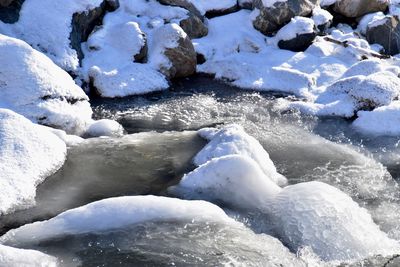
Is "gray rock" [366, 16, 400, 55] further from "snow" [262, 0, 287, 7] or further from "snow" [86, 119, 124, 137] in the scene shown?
"snow" [86, 119, 124, 137]

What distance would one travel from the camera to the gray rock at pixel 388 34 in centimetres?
1895

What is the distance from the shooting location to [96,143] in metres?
11.4

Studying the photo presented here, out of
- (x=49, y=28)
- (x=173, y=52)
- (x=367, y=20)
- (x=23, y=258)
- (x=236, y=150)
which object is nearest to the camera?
(x=23, y=258)

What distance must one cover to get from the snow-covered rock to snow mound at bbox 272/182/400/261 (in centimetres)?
1028

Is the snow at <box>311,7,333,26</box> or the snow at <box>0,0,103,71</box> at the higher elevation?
the snow at <box>0,0,103,71</box>

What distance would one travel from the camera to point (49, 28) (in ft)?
51.0

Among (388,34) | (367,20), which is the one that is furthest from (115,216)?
(367,20)

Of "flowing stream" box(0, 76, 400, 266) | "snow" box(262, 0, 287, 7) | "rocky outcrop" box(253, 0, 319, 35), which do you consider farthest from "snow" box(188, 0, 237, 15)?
"flowing stream" box(0, 76, 400, 266)

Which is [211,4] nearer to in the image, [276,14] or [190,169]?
[276,14]

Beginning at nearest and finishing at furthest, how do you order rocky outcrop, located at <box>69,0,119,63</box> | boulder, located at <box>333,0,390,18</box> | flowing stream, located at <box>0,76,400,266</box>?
flowing stream, located at <box>0,76,400,266</box>, rocky outcrop, located at <box>69,0,119,63</box>, boulder, located at <box>333,0,390,18</box>

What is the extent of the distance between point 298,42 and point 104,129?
8884 millimetres

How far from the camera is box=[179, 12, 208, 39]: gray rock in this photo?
1814 centimetres

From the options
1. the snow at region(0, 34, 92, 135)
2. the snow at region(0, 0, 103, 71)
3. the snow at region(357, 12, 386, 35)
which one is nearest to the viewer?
the snow at region(0, 34, 92, 135)

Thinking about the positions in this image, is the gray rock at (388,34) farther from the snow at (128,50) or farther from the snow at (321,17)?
the snow at (128,50)
